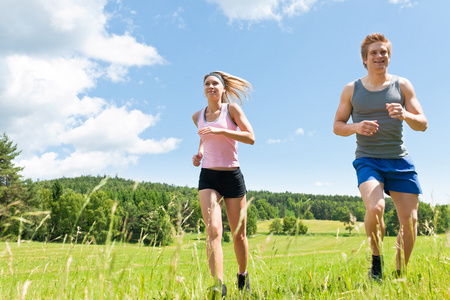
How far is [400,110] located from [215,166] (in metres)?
2.08

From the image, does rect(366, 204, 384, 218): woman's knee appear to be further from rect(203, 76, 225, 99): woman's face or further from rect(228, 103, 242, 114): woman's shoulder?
rect(203, 76, 225, 99): woman's face

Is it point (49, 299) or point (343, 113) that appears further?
point (343, 113)

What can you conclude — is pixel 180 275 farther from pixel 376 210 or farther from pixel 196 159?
pixel 376 210

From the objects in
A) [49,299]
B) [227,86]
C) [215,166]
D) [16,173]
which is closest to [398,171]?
[215,166]

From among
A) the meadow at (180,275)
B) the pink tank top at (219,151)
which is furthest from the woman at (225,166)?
the meadow at (180,275)

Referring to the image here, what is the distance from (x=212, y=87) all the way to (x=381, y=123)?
2129 mm

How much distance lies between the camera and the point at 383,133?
3938mm

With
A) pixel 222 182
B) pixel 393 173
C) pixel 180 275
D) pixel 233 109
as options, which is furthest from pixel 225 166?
pixel 393 173

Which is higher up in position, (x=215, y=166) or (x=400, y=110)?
(x=400, y=110)

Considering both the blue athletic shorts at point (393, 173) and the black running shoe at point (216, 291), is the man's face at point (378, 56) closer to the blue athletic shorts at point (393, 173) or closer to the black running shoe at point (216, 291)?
the blue athletic shorts at point (393, 173)

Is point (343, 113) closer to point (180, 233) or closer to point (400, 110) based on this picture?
point (400, 110)

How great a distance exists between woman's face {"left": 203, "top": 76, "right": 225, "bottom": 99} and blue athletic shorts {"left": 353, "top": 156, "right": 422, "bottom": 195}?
201 centimetres

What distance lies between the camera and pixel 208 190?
12.9 feet

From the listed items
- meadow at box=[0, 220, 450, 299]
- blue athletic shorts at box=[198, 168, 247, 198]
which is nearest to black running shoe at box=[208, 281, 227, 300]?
meadow at box=[0, 220, 450, 299]
